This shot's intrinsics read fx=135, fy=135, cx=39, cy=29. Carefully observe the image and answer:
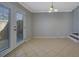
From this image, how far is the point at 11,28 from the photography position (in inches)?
256

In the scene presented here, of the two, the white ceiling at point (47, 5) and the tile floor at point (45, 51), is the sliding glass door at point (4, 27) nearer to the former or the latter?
the tile floor at point (45, 51)

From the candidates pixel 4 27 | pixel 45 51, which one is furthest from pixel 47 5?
pixel 4 27

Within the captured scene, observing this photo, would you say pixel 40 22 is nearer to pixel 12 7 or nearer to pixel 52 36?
pixel 52 36

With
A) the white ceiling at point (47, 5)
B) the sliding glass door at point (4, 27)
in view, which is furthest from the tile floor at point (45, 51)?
the white ceiling at point (47, 5)

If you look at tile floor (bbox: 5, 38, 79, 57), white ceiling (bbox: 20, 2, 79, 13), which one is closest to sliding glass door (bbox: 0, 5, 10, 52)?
tile floor (bbox: 5, 38, 79, 57)

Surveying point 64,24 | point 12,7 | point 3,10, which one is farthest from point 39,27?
→ point 3,10

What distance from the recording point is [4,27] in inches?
234

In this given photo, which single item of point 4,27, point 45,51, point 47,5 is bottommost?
point 45,51

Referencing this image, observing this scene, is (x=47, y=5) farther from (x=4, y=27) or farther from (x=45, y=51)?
(x=4, y=27)

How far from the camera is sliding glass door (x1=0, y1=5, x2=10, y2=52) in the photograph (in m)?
5.67

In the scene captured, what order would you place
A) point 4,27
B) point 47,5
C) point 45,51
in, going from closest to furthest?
point 4,27
point 45,51
point 47,5

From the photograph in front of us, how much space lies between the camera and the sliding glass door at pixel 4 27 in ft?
18.6

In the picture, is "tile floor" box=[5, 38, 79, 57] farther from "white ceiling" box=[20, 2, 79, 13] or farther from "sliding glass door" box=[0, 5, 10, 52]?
"white ceiling" box=[20, 2, 79, 13]

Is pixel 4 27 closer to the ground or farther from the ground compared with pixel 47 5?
closer to the ground
